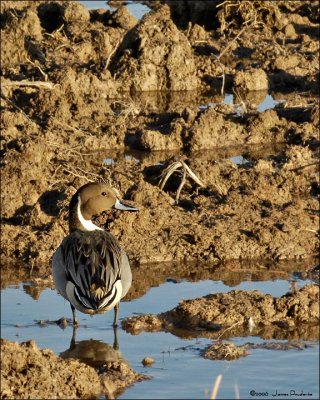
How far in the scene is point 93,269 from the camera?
31.7 feet

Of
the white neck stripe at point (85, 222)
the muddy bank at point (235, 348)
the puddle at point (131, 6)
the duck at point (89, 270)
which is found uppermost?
the puddle at point (131, 6)

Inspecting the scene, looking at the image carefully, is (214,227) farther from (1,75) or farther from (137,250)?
(1,75)

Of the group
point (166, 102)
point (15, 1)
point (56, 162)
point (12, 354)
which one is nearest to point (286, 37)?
point (166, 102)

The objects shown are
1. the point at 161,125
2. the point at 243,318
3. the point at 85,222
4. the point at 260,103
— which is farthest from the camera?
the point at 260,103

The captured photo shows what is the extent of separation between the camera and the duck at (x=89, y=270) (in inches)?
373

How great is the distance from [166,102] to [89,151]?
7.12 feet

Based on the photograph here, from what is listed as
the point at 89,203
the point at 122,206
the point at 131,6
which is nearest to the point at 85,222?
the point at 89,203

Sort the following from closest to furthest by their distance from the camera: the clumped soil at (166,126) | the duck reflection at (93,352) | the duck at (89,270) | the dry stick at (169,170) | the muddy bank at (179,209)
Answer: the duck reflection at (93,352), the duck at (89,270), the muddy bank at (179,209), the clumped soil at (166,126), the dry stick at (169,170)

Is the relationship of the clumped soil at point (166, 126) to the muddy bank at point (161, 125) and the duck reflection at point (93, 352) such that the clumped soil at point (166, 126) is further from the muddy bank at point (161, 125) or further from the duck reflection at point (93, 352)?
the duck reflection at point (93, 352)

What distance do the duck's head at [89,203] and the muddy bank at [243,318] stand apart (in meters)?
1.14

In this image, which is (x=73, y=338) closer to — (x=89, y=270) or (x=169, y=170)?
(x=89, y=270)

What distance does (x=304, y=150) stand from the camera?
13.1m

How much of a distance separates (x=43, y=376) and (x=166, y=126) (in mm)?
6246

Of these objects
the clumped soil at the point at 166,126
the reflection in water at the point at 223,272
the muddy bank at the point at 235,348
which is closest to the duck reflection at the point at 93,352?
the muddy bank at the point at 235,348
